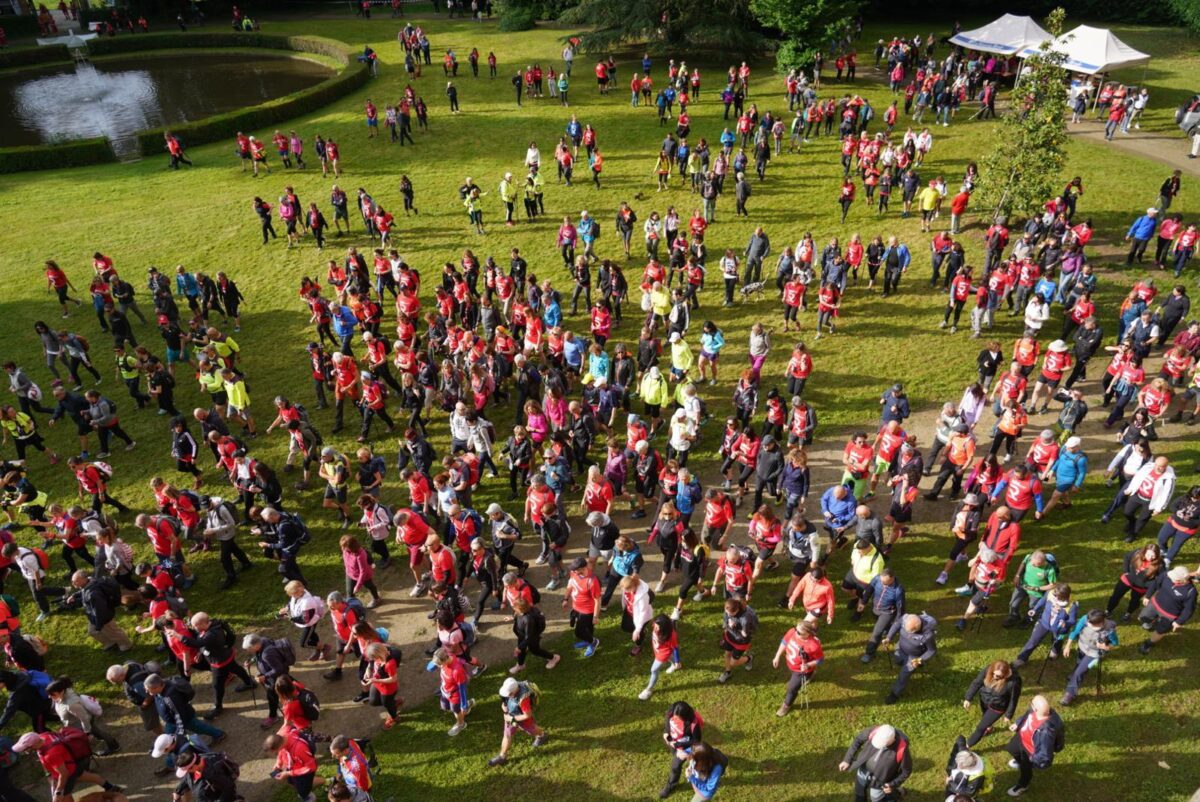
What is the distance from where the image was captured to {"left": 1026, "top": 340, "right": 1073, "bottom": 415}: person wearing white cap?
530 inches

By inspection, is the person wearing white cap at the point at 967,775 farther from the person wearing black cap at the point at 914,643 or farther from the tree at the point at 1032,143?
the tree at the point at 1032,143

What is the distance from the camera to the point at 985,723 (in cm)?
837

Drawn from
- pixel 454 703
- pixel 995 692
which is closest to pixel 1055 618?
pixel 995 692

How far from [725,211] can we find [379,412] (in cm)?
1358

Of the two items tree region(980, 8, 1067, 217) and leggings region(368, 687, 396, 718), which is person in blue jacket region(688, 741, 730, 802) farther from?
Answer: tree region(980, 8, 1067, 217)

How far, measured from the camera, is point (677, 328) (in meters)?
15.7

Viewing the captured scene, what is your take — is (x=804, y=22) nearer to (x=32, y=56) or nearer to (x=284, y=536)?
(x=284, y=536)

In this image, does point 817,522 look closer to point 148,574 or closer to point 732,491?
point 732,491

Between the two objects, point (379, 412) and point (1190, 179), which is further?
point (1190, 179)

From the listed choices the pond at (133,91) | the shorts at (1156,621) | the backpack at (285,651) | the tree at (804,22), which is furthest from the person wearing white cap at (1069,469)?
the pond at (133,91)

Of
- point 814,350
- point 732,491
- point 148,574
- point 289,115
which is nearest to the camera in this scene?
point 148,574

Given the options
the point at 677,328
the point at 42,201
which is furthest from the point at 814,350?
the point at 42,201

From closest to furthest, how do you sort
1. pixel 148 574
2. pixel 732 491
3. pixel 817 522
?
pixel 148 574 < pixel 817 522 < pixel 732 491

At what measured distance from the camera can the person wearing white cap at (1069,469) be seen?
11.1 m
